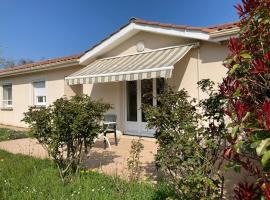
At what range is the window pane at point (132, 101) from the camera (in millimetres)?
20297

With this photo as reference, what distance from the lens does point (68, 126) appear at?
945cm

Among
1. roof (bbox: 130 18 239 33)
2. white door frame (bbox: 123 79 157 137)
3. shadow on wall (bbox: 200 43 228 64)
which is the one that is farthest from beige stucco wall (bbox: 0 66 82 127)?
shadow on wall (bbox: 200 43 228 64)

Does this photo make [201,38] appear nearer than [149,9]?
Yes

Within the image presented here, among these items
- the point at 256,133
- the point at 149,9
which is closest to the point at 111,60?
the point at 256,133

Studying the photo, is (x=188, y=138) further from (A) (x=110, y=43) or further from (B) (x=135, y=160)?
(A) (x=110, y=43)

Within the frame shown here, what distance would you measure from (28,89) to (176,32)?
20591 millimetres

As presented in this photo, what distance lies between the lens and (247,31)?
5.00m

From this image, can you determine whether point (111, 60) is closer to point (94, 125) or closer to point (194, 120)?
point (94, 125)

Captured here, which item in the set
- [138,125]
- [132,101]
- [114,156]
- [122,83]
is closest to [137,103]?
[132,101]

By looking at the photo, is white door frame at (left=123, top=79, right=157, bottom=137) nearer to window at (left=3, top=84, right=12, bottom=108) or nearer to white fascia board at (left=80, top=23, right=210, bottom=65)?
white fascia board at (left=80, top=23, right=210, bottom=65)

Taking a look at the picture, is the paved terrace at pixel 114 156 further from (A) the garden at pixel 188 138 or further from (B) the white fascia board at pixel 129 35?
(B) the white fascia board at pixel 129 35

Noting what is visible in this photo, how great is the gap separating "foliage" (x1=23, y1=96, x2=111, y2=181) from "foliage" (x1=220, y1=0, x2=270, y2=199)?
5491 millimetres

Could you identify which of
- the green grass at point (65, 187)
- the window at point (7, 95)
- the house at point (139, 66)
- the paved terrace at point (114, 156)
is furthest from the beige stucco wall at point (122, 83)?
the paved terrace at point (114, 156)

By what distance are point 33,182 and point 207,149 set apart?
6.36m
